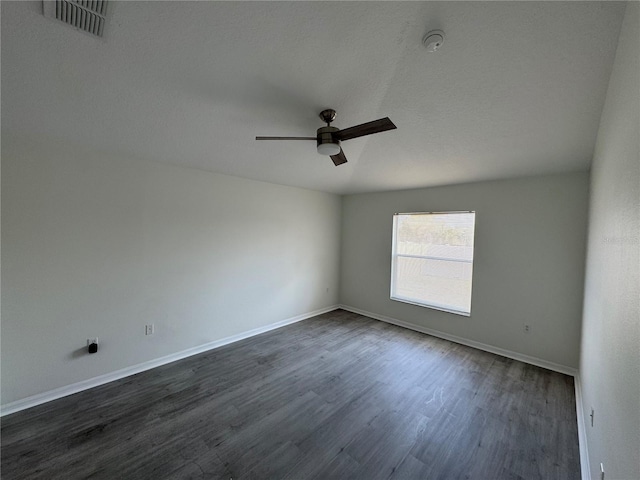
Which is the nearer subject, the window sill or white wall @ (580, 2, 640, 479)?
white wall @ (580, 2, 640, 479)

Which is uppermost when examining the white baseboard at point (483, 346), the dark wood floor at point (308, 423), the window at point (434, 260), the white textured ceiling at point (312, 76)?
the white textured ceiling at point (312, 76)

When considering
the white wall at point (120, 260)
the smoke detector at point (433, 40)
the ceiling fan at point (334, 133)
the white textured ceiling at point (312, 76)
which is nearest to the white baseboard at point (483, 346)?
the white wall at point (120, 260)

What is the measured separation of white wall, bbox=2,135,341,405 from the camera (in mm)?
2299

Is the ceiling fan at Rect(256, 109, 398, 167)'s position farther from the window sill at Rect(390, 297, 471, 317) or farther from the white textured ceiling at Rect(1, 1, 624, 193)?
the window sill at Rect(390, 297, 471, 317)

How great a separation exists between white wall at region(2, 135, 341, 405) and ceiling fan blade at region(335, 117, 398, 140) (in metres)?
2.19

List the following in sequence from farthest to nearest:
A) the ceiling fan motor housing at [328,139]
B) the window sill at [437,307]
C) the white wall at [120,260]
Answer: the window sill at [437,307], the white wall at [120,260], the ceiling fan motor housing at [328,139]

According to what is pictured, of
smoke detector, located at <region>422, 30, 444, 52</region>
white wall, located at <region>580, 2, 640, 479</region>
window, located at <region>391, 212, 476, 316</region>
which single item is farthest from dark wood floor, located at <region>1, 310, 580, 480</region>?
smoke detector, located at <region>422, 30, 444, 52</region>

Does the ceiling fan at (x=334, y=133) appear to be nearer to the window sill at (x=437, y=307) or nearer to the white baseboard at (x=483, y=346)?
the window sill at (x=437, y=307)

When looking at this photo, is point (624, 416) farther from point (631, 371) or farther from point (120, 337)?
point (120, 337)

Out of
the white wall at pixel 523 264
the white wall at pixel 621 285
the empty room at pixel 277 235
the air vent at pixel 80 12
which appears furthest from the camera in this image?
the white wall at pixel 523 264

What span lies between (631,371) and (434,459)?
1.50 m

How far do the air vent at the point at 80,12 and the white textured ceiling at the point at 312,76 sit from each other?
0.05 metres

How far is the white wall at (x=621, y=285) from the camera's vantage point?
36.3 inches

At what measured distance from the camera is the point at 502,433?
6.97ft
